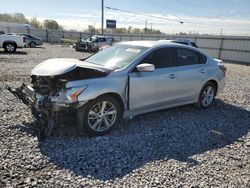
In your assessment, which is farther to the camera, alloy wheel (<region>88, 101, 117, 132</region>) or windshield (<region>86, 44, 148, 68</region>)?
windshield (<region>86, 44, 148, 68</region>)

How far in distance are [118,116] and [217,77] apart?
328 cm

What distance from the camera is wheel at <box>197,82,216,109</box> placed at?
6.37 metres

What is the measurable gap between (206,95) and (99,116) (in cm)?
329

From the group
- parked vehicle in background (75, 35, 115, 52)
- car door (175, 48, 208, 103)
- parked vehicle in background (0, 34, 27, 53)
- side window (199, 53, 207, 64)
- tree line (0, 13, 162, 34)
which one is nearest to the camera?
car door (175, 48, 208, 103)

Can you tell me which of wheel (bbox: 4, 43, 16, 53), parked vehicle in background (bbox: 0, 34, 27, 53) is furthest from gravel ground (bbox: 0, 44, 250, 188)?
wheel (bbox: 4, 43, 16, 53)

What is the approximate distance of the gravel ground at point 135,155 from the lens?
129 inches

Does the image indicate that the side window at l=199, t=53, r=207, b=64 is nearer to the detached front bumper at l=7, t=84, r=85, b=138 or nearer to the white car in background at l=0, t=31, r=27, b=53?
the detached front bumper at l=7, t=84, r=85, b=138

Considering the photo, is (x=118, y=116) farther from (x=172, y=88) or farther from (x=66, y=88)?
(x=172, y=88)

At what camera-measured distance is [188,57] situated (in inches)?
236

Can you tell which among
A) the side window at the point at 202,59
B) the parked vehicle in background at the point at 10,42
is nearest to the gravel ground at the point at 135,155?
the side window at the point at 202,59

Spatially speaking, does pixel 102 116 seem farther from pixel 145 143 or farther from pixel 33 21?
pixel 33 21

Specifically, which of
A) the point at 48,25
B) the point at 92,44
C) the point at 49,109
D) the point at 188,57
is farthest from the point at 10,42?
the point at 48,25

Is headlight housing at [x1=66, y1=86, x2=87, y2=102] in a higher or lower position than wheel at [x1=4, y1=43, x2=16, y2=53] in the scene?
higher

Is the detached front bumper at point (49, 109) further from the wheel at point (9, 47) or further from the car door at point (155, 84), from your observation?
the wheel at point (9, 47)
